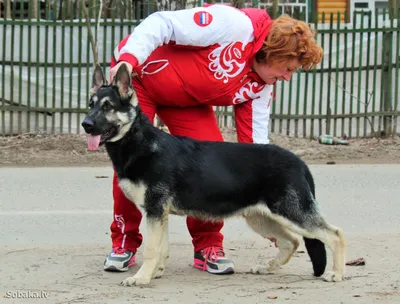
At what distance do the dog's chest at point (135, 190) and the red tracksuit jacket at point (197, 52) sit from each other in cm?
70

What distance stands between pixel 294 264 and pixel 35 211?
2943mm

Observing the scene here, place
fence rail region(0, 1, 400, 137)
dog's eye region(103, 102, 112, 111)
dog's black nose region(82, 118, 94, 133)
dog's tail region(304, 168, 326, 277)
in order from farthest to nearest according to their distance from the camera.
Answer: fence rail region(0, 1, 400, 137) < dog's tail region(304, 168, 326, 277) < dog's eye region(103, 102, 112, 111) < dog's black nose region(82, 118, 94, 133)

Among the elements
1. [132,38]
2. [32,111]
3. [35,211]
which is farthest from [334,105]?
[132,38]

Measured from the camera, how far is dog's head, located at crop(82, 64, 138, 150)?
4.97m

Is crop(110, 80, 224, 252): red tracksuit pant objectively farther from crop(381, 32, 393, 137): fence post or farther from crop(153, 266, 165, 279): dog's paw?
crop(381, 32, 393, 137): fence post

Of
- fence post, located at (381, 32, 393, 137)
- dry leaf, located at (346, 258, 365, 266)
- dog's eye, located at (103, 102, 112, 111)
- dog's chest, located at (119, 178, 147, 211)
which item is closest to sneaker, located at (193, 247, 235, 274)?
dog's chest, located at (119, 178, 147, 211)

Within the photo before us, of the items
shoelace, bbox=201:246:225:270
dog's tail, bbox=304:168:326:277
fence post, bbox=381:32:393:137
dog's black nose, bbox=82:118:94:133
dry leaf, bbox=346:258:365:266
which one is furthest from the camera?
fence post, bbox=381:32:393:137

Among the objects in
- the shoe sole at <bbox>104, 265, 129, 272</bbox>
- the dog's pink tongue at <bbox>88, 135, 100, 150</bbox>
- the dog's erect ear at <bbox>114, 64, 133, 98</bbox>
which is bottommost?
the shoe sole at <bbox>104, 265, 129, 272</bbox>

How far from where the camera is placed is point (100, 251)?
6.25 m

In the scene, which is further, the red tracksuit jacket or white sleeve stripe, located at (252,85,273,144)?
white sleeve stripe, located at (252,85,273,144)

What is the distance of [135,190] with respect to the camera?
5.18 m

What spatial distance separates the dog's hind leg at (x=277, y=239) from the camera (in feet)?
18.4

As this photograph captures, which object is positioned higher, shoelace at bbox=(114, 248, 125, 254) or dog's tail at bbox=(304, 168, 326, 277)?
Answer: dog's tail at bbox=(304, 168, 326, 277)

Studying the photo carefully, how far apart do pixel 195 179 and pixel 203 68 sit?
77cm
